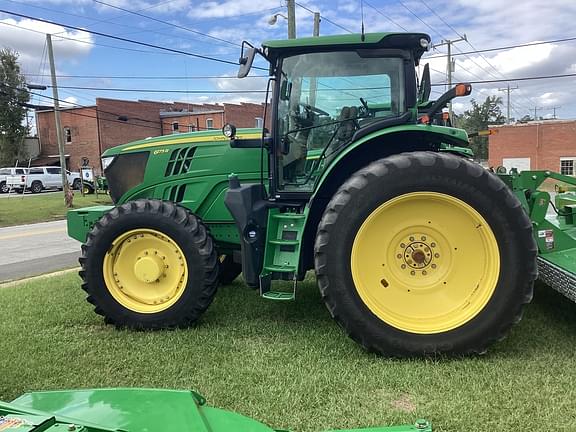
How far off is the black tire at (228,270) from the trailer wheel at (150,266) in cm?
132

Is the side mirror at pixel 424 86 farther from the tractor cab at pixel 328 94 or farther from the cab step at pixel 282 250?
the cab step at pixel 282 250

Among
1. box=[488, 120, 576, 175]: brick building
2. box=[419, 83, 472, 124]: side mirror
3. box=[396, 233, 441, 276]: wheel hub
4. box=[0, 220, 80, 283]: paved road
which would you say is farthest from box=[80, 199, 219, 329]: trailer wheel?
box=[488, 120, 576, 175]: brick building

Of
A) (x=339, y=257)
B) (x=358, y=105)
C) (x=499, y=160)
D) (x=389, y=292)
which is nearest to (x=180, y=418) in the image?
(x=339, y=257)

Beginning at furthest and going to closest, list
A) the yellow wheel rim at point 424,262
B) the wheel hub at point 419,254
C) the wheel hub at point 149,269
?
the wheel hub at point 149,269 → the wheel hub at point 419,254 → the yellow wheel rim at point 424,262

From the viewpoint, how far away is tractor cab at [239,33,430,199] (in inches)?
161

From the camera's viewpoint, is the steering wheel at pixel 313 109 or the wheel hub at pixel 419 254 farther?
the steering wheel at pixel 313 109

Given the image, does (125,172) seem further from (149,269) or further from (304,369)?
(304,369)

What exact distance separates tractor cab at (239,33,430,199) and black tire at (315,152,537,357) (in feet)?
1.88

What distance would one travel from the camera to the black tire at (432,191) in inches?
139

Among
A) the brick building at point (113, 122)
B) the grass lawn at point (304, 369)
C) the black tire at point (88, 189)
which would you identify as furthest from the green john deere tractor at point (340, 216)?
the brick building at point (113, 122)

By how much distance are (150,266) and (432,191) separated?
2.41 m

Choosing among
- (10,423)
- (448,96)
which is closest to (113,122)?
(448,96)

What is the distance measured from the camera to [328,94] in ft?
14.1

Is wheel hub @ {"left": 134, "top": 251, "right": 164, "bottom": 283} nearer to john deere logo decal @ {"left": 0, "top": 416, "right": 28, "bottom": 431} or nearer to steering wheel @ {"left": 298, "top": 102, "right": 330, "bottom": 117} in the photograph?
steering wheel @ {"left": 298, "top": 102, "right": 330, "bottom": 117}
